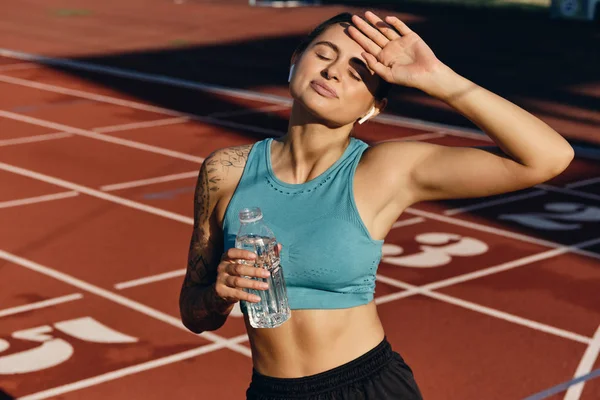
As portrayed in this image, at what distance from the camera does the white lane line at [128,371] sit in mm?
6820

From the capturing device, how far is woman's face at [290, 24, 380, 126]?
3555 millimetres

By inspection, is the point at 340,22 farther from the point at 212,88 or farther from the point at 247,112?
the point at 212,88

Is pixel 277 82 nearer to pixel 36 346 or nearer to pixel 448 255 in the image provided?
pixel 448 255

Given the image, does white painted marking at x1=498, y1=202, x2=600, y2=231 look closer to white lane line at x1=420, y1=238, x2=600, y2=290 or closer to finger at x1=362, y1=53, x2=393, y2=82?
white lane line at x1=420, y1=238, x2=600, y2=290

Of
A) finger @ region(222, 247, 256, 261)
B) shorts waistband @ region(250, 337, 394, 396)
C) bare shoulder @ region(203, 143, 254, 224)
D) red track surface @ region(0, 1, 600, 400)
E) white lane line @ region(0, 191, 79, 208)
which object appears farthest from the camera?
white lane line @ region(0, 191, 79, 208)

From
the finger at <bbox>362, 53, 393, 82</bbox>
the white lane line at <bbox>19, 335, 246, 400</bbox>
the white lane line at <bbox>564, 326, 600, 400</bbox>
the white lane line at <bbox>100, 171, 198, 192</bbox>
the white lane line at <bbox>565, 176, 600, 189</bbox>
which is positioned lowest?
the white lane line at <bbox>100, 171, 198, 192</bbox>

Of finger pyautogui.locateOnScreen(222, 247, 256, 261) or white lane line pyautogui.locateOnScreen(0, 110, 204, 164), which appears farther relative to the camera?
white lane line pyautogui.locateOnScreen(0, 110, 204, 164)

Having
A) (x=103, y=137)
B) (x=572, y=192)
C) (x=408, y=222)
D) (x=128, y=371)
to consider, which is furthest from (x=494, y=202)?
(x=103, y=137)

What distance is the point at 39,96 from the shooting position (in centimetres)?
1706

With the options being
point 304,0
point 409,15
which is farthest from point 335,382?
point 304,0

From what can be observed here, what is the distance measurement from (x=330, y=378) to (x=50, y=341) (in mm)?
4267

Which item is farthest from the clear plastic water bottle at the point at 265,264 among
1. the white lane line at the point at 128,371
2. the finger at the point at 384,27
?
the white lane line at the point at 128,371

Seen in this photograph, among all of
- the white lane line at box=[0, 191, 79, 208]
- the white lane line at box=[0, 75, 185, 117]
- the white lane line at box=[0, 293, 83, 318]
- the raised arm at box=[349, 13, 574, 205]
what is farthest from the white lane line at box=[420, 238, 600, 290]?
the white lane line at box=[0, 75, 185, 117]

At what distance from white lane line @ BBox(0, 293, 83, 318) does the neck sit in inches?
186
